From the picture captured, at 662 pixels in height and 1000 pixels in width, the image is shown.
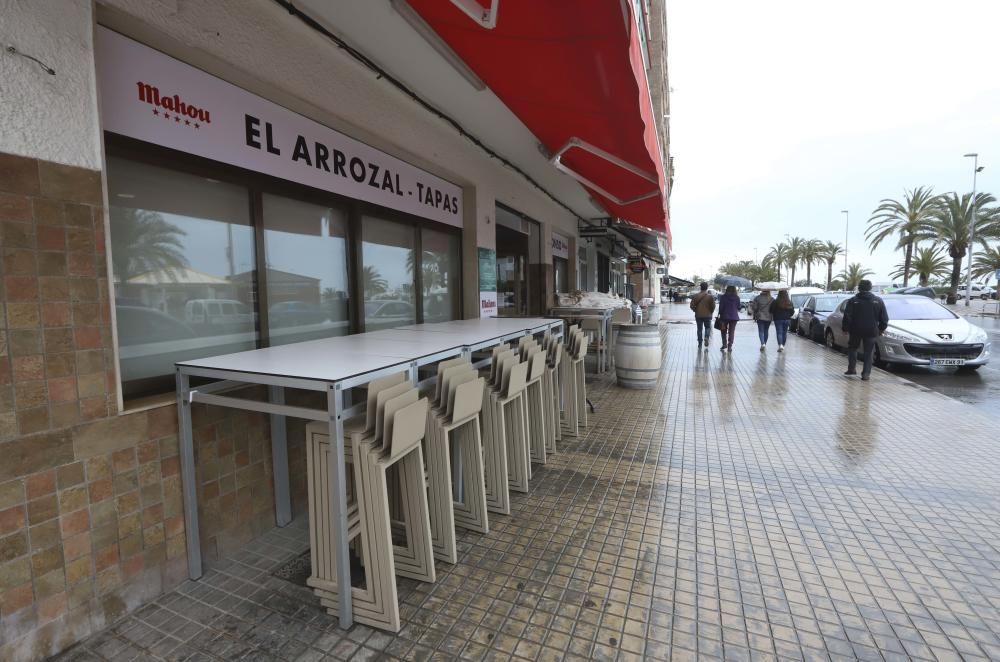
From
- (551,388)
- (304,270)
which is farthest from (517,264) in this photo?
(304,270)

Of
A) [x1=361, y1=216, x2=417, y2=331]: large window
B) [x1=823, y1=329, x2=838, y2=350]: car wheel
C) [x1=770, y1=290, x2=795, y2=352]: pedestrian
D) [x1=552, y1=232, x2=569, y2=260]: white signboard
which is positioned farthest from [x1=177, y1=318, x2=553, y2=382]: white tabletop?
[x1=823, y1=329, x2=838, y2=350]: car wheel

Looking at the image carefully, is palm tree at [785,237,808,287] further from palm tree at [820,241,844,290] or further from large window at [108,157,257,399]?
large window at [108,157,257,399]

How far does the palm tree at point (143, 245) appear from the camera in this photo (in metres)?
2.62

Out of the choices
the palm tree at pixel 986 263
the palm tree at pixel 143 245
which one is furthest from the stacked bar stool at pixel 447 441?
the palm tree at pixel 986 263

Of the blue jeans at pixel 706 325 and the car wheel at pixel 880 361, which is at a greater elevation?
the blue jeans at pixel 706 325

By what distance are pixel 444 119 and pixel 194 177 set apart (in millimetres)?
2727

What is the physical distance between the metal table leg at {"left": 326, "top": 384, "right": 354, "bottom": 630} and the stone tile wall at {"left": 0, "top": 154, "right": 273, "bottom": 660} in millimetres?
970

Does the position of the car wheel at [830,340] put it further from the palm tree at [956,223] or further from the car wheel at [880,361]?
the palm tree at [956,223]

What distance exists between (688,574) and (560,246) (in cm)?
953

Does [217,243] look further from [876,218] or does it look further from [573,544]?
[876,218]

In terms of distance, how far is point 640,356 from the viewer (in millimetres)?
6961

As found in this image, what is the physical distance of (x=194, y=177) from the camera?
3.03m

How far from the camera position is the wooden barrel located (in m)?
6.97

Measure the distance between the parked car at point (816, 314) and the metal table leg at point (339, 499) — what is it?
44.8 ft
